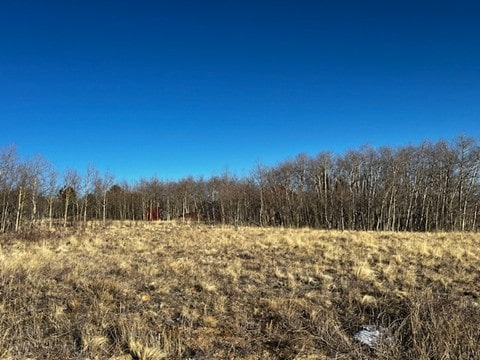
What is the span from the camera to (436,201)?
135 feet

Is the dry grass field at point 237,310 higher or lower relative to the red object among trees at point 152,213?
lower

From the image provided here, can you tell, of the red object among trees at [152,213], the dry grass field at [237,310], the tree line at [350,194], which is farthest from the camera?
the red object among trees at [152,213]

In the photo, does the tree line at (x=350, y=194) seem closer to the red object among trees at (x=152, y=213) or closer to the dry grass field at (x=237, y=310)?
the red object among trees at (x=152, y=213)

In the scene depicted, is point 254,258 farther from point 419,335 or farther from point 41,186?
point 41,186

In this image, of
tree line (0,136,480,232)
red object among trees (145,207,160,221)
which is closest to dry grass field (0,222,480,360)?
tree line (0,136,480,232)

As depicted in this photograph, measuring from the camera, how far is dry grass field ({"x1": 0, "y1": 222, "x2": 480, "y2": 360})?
4.54 meters

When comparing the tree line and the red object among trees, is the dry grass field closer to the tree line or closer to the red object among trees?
the tree line

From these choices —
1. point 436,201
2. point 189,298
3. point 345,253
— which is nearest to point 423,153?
point 436,201

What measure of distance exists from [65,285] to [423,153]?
43.5 meters

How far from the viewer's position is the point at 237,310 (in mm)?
6098

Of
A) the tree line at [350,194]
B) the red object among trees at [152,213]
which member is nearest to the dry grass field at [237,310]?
the tree line at [350,194]

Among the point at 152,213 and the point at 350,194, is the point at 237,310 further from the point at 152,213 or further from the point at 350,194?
the point at 152,213

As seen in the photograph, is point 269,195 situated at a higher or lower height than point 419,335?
higher

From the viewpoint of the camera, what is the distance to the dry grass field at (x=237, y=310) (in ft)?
14.9
